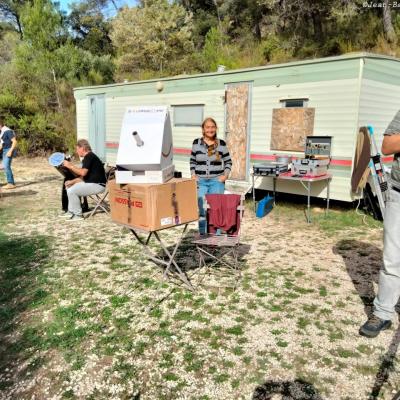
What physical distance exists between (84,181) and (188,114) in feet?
10.0

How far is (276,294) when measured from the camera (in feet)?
11.5

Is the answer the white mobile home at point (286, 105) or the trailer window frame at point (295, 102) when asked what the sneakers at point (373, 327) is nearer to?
the white mobile home at point (286, 105)

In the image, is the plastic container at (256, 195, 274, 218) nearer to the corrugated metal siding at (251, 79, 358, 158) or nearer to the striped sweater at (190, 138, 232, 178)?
the corrugated metal siding at (251, 79, 358, 158)

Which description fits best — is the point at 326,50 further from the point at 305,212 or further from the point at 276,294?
the point at 276,294

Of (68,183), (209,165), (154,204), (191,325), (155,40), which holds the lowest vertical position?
(191,325)

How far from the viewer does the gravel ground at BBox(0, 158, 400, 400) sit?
233 cm

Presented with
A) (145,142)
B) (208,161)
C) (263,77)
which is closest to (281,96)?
(263,77)

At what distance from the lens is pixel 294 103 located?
6613 mm

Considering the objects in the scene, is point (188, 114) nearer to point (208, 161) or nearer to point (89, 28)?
point (208, 161)

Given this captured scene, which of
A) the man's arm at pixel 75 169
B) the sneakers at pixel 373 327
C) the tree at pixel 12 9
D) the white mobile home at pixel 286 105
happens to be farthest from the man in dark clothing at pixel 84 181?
→ the tree at pixel 12 9

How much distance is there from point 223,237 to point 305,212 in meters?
3.19

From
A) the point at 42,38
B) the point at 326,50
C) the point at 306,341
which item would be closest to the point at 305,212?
the point at 306,341

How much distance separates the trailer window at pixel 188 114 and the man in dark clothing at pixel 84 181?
2.66 meters

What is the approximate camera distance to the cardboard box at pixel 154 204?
2920 mm
